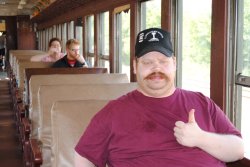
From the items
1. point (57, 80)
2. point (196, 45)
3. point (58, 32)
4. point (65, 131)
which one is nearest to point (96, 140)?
point (65, 131)

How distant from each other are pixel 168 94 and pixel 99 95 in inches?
60.6

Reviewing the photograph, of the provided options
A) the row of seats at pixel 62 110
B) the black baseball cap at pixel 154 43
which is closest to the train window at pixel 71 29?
the row of seats at pixel 62 110

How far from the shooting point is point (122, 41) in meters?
5.61

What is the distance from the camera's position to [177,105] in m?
1.92

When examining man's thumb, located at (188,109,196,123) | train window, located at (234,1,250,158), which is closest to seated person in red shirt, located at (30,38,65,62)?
train window, located at (234,1,250,158)

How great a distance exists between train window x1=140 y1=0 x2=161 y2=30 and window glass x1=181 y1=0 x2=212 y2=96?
1.84 feet

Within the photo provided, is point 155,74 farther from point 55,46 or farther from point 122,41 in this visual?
point 55,46

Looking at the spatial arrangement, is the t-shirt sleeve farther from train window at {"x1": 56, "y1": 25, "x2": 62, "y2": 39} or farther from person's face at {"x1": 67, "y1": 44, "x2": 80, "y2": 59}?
train window at {"x1": 56, "y1": 25, "x2": 62, "y2": 39}

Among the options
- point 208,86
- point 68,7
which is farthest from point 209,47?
point 68,7

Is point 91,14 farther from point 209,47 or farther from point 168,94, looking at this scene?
point 168,94

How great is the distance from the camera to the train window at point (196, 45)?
323cm

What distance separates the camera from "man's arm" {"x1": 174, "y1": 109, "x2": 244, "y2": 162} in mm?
1748

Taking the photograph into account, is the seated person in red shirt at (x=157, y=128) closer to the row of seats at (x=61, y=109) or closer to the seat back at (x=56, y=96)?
the row of seats at (x=61, y=109)

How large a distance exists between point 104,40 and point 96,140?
15.8ft
